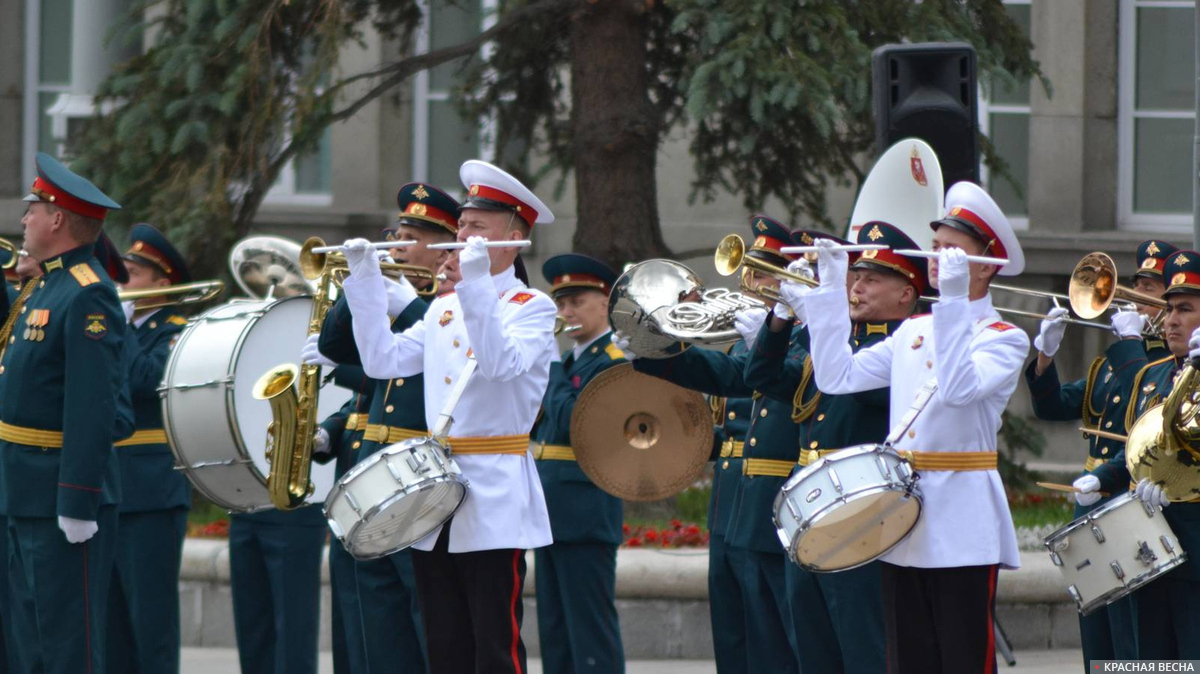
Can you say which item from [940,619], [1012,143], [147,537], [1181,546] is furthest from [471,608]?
[1012,143]

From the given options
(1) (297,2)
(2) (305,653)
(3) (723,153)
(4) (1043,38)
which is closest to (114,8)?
(1) (297,2)

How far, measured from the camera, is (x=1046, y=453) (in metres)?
13.6

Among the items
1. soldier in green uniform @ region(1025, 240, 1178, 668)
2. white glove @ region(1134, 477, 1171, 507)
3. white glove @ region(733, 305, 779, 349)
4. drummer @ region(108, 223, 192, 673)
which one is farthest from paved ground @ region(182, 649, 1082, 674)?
white glove @ region(733, 305, 779, 349)

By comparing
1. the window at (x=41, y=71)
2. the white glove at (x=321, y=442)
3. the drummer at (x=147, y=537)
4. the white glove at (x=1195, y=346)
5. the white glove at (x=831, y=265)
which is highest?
the window at (x=41, y=71)

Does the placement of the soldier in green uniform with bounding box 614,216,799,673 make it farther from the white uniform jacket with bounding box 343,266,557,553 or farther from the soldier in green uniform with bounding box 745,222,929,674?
the white uniform jacket with bounding box 343,266,557,553

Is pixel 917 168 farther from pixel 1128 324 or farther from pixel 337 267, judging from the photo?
pixel 337 267

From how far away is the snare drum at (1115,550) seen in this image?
21.1ft

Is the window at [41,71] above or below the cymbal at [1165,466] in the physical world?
above

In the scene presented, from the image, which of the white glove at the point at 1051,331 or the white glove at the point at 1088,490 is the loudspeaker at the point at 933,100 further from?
the white glove at the point at 1088,490

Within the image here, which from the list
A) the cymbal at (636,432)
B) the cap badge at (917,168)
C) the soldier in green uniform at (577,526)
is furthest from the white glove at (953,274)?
the soldier in green uniform at (577,526)

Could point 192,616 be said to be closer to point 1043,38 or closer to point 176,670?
point 176,670

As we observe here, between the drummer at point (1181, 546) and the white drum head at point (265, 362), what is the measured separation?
3.27m

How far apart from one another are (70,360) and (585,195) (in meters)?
4.93

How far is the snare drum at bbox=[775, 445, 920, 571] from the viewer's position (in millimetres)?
5527
